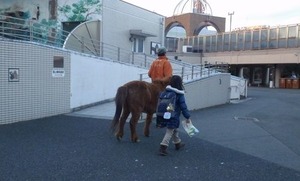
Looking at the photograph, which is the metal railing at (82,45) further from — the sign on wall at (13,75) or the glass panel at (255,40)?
the glass panel at (255,40)

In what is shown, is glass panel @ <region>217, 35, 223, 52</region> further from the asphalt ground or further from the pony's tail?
the pony's tail

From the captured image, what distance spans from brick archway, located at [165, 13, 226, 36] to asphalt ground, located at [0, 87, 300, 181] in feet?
176

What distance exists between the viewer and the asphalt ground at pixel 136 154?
584 cm

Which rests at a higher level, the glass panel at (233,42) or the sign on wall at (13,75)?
the glass panel at (233,42)

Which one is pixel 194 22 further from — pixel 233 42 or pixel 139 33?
pixel 139 33

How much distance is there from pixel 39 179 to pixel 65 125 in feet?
15.5

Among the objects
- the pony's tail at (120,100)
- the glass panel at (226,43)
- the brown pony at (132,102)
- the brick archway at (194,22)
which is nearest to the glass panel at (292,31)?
the glass panel at (226,43)

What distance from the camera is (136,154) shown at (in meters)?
7.11

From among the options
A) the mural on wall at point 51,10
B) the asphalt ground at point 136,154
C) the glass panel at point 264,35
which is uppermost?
the glass panel at point 264,35

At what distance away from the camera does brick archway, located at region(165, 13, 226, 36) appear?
208ft

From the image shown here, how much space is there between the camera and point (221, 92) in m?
19.1

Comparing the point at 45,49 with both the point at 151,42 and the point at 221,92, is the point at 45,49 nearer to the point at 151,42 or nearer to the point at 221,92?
the point at 221,92

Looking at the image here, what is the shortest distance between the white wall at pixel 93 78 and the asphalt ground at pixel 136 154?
2371 millimetres

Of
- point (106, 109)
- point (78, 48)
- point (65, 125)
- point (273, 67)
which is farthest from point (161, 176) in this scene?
point (273, 67)
